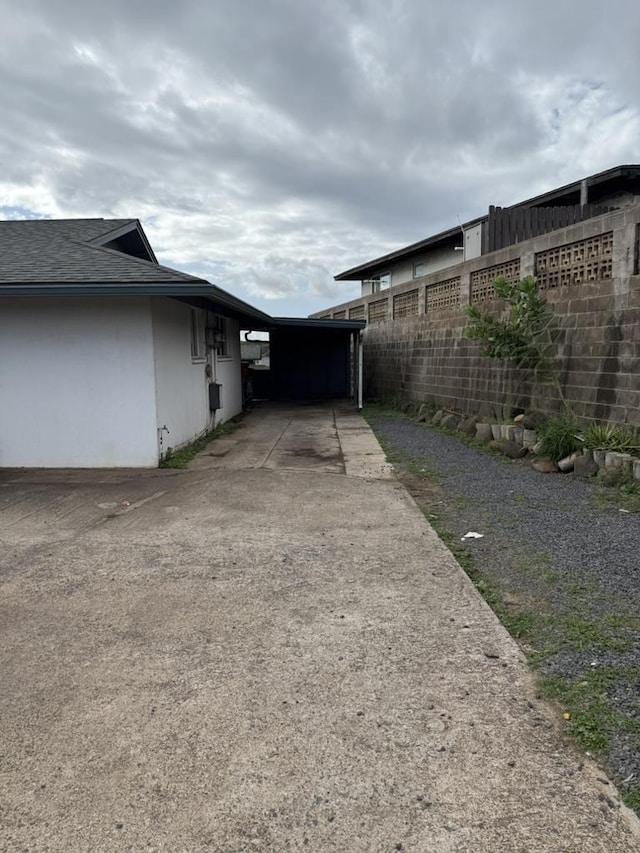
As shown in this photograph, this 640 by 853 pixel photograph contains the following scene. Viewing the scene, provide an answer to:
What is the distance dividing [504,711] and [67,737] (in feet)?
5.93

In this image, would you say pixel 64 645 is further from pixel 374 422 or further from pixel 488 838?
pixel 374 422

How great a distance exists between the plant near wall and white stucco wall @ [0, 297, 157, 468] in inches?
188

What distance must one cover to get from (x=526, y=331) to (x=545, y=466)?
2.10m

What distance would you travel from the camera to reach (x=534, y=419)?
845cm

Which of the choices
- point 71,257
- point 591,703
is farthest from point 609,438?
point 71,257

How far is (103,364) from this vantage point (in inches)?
309

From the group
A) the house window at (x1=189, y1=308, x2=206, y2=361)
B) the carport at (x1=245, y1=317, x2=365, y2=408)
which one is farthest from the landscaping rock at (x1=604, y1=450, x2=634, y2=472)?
the carport at (x1=245, y1=317, x2=365, y2=408)

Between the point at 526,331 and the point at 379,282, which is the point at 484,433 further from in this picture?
the point at 379,282

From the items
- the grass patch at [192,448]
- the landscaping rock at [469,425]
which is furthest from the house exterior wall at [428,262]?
the grass patch at [192,448]

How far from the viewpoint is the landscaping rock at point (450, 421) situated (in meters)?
11.2

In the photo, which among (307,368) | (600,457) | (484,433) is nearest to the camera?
(600,457)

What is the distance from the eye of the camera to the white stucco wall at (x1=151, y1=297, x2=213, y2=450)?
8062mm

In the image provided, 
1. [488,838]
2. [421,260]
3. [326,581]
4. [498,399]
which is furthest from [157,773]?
[421,260]

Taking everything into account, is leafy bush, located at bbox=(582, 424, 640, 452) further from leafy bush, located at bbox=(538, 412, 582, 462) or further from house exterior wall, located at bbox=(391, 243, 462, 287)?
house exterior wall, located at bbox=(391, 243, 462, 287)
